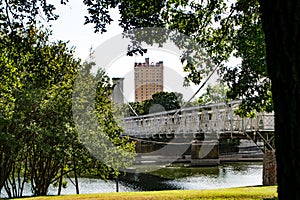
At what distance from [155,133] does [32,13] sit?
61.9 feet

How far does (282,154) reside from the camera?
1653 mm

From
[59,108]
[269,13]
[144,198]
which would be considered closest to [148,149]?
[59,108]

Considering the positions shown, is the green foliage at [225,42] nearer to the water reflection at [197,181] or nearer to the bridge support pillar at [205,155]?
the water reflection at [197,181]

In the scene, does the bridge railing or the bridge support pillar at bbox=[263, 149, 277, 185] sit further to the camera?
the bridge railing

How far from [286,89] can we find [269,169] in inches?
498

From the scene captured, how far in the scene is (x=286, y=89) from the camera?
5.39 ft

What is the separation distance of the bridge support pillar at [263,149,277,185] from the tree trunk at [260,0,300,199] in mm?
12162

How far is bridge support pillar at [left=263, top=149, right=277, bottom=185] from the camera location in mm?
13516

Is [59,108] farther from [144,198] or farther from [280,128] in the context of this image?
[280,128]

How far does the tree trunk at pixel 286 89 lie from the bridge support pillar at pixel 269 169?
12.2 m

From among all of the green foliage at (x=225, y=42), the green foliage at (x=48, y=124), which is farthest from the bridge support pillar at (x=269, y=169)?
the green foliage at (x=225, y=42)

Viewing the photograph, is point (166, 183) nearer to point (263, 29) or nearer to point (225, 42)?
point (225, 42)

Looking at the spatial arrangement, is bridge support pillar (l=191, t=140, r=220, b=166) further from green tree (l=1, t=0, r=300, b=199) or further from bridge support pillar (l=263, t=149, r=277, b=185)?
green tree (l=1, t=0, r=300, b=199)

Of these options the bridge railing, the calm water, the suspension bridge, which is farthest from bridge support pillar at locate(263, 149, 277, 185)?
the calm water
